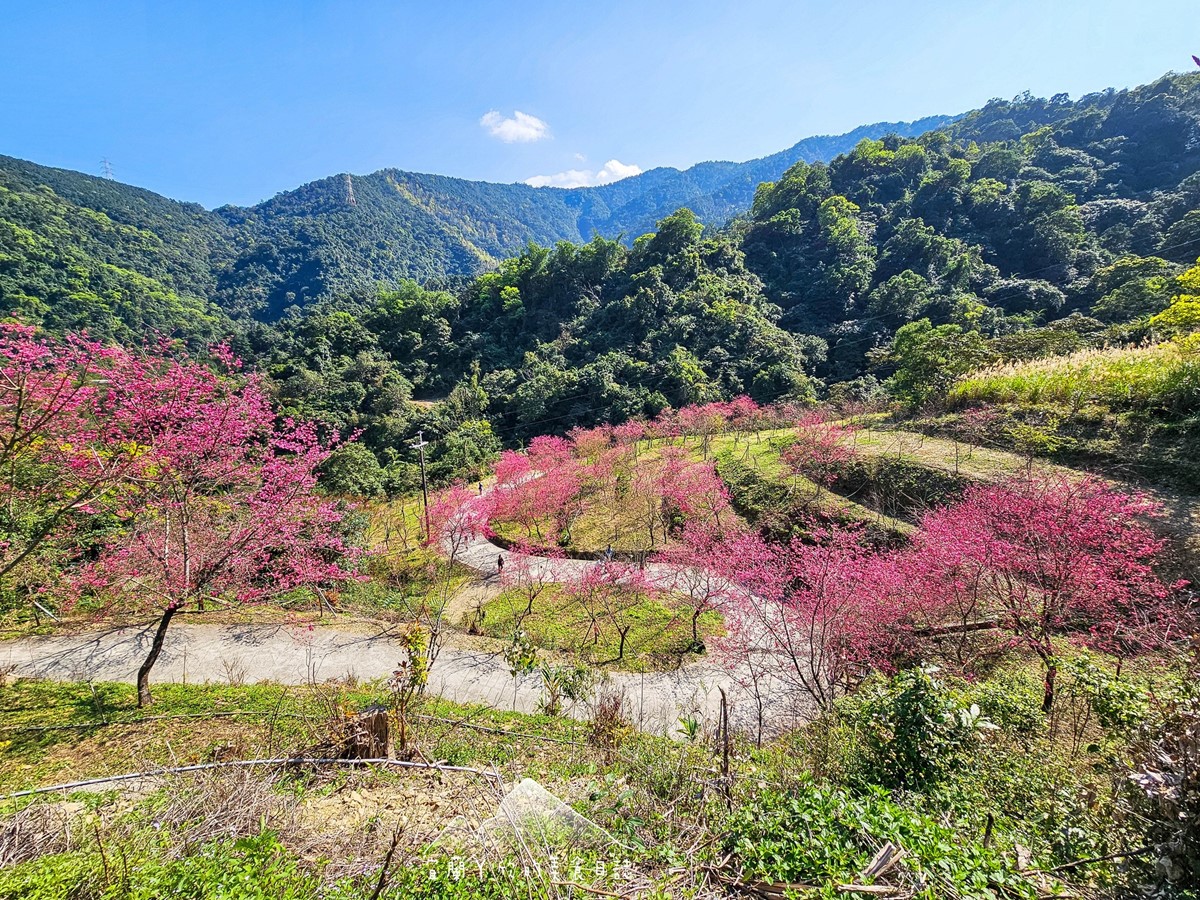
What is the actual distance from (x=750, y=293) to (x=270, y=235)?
99.1m

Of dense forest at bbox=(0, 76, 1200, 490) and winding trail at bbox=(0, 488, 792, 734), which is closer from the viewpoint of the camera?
winding trail at bbox=(0, 488, 792, 734)

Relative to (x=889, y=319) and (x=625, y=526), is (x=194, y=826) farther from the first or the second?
(x=889, y=319)

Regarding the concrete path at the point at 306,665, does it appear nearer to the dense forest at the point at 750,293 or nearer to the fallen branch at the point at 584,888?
the fallen branch at the point at 584,888

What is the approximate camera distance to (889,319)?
36250mm

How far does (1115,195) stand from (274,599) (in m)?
72.5

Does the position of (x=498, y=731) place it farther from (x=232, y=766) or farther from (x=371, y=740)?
(x=232, y=766)

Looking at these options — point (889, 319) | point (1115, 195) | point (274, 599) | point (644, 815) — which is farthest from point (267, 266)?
point (1115, 195)

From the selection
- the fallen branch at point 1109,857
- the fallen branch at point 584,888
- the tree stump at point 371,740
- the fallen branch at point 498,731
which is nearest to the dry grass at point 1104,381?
the fallen branch at point 1109,857

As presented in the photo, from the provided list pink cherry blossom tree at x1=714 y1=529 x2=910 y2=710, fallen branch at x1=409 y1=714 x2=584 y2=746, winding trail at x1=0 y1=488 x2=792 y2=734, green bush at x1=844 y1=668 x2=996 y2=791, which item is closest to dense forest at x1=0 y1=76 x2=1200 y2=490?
pink cherry blossom tree at x1=714 y1=529 x2=910 y2=710

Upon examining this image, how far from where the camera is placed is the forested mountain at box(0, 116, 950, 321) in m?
44.7

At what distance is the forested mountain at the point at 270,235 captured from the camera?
44.7 metres

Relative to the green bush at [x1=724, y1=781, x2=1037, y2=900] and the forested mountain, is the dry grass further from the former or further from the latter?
the forested mountain

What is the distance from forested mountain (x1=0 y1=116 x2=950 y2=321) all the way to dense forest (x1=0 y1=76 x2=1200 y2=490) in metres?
0.53

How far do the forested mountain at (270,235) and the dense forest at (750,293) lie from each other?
1.73 ft
